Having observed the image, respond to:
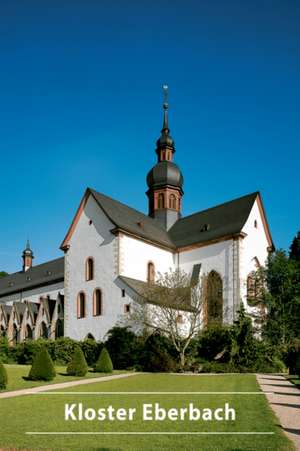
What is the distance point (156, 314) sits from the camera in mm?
33688

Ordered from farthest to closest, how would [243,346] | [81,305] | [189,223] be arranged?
[189,223]
[81,305]
[243,346]

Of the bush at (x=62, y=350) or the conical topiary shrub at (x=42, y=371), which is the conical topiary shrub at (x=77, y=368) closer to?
the conical topiary shrub at (x=42, y=371)

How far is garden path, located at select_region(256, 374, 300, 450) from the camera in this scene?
9.60 meters

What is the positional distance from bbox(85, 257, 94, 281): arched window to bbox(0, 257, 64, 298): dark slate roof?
38.3 ft

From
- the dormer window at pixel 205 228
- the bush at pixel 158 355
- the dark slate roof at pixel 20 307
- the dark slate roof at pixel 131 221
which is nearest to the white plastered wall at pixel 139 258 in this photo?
the dark slate roof at pixel 131 221

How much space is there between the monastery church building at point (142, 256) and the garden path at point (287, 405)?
18.3m

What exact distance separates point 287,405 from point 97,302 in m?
27.0

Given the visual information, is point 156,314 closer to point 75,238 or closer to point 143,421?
point 75,238

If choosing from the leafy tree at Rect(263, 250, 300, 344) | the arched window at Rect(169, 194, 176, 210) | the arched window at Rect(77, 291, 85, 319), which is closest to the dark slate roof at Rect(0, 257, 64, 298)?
the arched window at Rect(77, 291, 85, 319)

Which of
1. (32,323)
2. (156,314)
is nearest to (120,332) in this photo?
(156,314)

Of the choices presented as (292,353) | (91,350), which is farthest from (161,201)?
(292,353)

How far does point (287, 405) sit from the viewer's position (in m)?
13.1

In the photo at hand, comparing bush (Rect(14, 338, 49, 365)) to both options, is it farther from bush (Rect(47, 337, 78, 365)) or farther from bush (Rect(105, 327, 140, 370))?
bush (Rect(105, 327, 140, 370))

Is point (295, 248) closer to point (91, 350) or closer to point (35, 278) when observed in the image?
point (91, 350)
